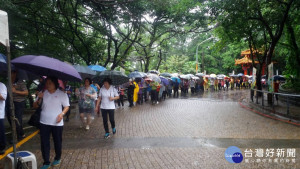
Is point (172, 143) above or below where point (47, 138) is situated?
below

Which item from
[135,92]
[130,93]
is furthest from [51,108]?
[135,92]

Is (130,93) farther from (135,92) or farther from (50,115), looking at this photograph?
(50,115)

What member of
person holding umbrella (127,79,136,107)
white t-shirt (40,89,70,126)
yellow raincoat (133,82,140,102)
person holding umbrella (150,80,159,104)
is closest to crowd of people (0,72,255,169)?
white t-shirt (40,89,70,126)

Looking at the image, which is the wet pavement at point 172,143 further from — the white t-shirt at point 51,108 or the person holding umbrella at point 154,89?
the person holding umbrella at point 154,89

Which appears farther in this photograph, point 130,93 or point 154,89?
point 154,89

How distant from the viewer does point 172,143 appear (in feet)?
19.9

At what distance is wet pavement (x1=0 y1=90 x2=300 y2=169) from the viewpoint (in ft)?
15.6

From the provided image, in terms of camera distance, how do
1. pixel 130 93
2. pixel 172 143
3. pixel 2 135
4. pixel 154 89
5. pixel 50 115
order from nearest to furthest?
pixel 50 115, pixel 2 135, pixel 172 143, pixel 130 93, pixel 154 89

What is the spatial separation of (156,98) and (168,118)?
5341 mm

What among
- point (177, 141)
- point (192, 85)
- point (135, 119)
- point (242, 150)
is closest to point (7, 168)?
point (177, 141)
